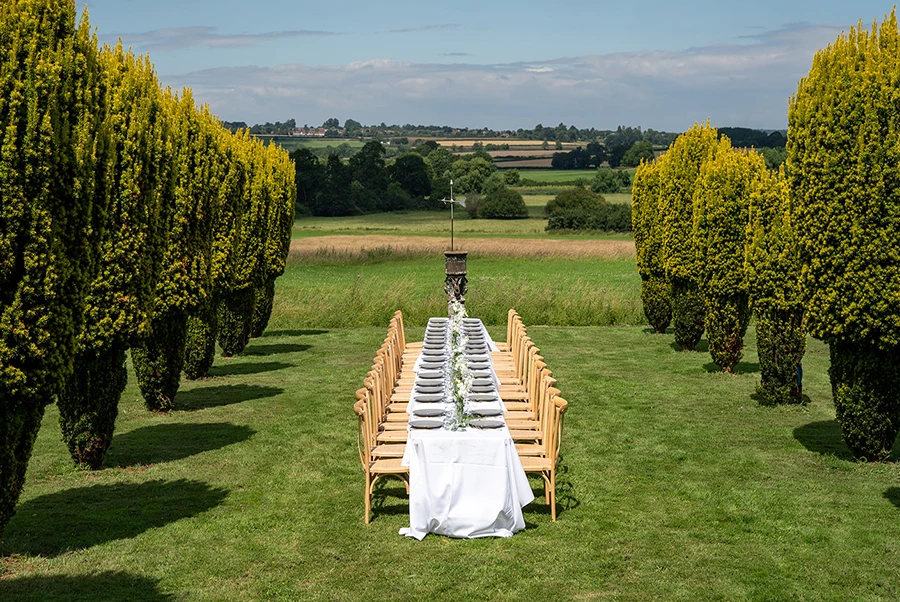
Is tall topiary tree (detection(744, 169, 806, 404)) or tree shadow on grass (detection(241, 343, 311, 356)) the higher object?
tall topiary tree (detection(744, 169, 806, 404))

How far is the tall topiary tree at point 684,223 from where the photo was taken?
1817cm

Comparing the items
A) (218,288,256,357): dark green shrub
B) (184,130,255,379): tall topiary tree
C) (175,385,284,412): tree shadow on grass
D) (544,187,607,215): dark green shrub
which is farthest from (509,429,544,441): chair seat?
(544,187,607,215): dark green shrub

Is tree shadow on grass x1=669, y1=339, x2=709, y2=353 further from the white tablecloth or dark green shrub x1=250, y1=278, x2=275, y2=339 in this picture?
the white tablecloth

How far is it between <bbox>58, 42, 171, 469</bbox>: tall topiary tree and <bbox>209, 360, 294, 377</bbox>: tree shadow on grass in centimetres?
712

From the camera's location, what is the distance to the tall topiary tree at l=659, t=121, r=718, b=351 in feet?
59.6

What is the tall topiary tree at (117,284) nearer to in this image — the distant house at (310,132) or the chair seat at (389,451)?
the chair seat at (389,451)

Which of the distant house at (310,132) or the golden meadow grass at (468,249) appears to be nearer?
the golden meadow grass at (468,249)

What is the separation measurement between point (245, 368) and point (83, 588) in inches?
447

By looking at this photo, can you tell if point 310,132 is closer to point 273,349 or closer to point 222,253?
point 273,349

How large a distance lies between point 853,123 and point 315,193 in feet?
193

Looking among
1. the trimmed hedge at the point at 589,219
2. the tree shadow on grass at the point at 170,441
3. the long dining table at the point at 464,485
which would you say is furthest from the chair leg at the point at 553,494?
the trimmed hedge at the point at 589,219

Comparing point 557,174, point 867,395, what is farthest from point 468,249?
point 557,174

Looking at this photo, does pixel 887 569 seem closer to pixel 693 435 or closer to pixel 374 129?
pixel 693 435

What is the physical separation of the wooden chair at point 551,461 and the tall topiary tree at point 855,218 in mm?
3396
